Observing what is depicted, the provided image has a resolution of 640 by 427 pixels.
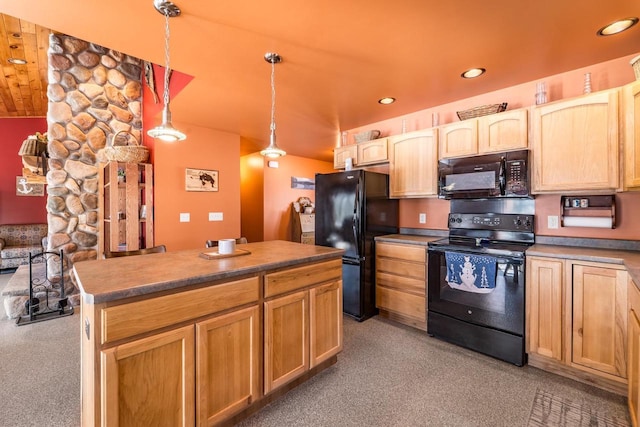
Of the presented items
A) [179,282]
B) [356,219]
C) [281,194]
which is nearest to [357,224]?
[356,219]

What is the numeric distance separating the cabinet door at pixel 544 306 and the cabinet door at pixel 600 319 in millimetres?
92

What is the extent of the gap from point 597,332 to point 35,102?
27.9ft

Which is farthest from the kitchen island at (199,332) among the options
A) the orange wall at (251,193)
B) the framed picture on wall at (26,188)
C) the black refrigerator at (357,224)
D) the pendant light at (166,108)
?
the framed picture on wall at (26,188)

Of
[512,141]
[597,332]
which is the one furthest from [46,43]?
[597,332]

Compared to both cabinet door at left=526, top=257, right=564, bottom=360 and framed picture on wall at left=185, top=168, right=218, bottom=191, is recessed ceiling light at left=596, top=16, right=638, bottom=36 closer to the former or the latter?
cabinet door at left=526, top=257, right=564, bottom=360

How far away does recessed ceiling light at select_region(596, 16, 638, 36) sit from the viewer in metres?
1.84

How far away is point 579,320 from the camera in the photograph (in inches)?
82.7

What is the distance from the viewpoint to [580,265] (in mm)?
2086

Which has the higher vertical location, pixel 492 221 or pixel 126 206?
pixel 126 206

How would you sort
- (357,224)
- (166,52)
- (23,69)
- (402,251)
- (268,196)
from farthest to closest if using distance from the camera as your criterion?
(268,196)
(23,69)
(357,224)
(402,251)
(166,52)

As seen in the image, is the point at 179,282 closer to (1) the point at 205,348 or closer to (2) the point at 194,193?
(1) the point at 205,348

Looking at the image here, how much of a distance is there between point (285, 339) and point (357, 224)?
1.66 metres

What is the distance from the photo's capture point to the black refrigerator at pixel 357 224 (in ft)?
10.7

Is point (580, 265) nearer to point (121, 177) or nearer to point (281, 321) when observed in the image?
point (281, 321)
